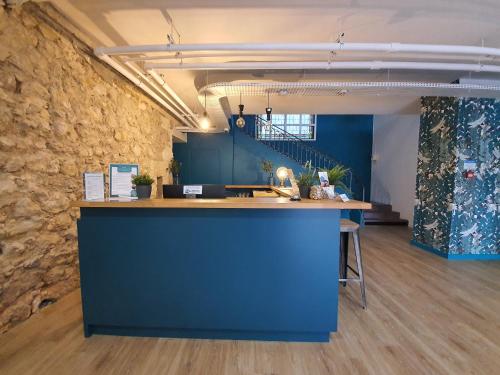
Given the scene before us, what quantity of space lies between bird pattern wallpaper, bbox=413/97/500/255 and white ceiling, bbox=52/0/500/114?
1507mm

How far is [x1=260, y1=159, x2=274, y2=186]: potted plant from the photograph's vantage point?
694 centimetres

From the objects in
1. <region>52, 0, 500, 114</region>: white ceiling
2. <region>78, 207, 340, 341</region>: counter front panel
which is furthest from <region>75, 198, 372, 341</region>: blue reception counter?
<region>52, 0, 500, 114</region>: white ceiling

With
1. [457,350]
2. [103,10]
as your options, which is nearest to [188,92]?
[103,10]

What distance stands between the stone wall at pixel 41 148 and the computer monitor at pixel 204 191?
1.28 meters

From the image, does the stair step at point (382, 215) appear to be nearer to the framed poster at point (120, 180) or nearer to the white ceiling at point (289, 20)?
the white ceiling at point (289, 20)

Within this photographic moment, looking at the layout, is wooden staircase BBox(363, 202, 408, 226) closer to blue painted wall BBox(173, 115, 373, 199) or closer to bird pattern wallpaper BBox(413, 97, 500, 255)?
bird pattern wallpaper BBox(413, 97, 500, 255)

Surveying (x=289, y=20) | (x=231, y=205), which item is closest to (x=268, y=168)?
(x=289, y=20)

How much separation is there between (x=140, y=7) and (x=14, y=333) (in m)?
3.19

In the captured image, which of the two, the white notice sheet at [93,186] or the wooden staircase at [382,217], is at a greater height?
the white notice sheet at [93,186]

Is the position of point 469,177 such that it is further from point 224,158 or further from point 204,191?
point 224,158

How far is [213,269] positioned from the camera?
188 centimetres

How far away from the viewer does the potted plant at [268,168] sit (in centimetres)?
694

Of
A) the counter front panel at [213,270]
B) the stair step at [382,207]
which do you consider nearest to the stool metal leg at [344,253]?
the counter front panel at [213,270]

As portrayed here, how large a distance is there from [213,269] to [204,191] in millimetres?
741
